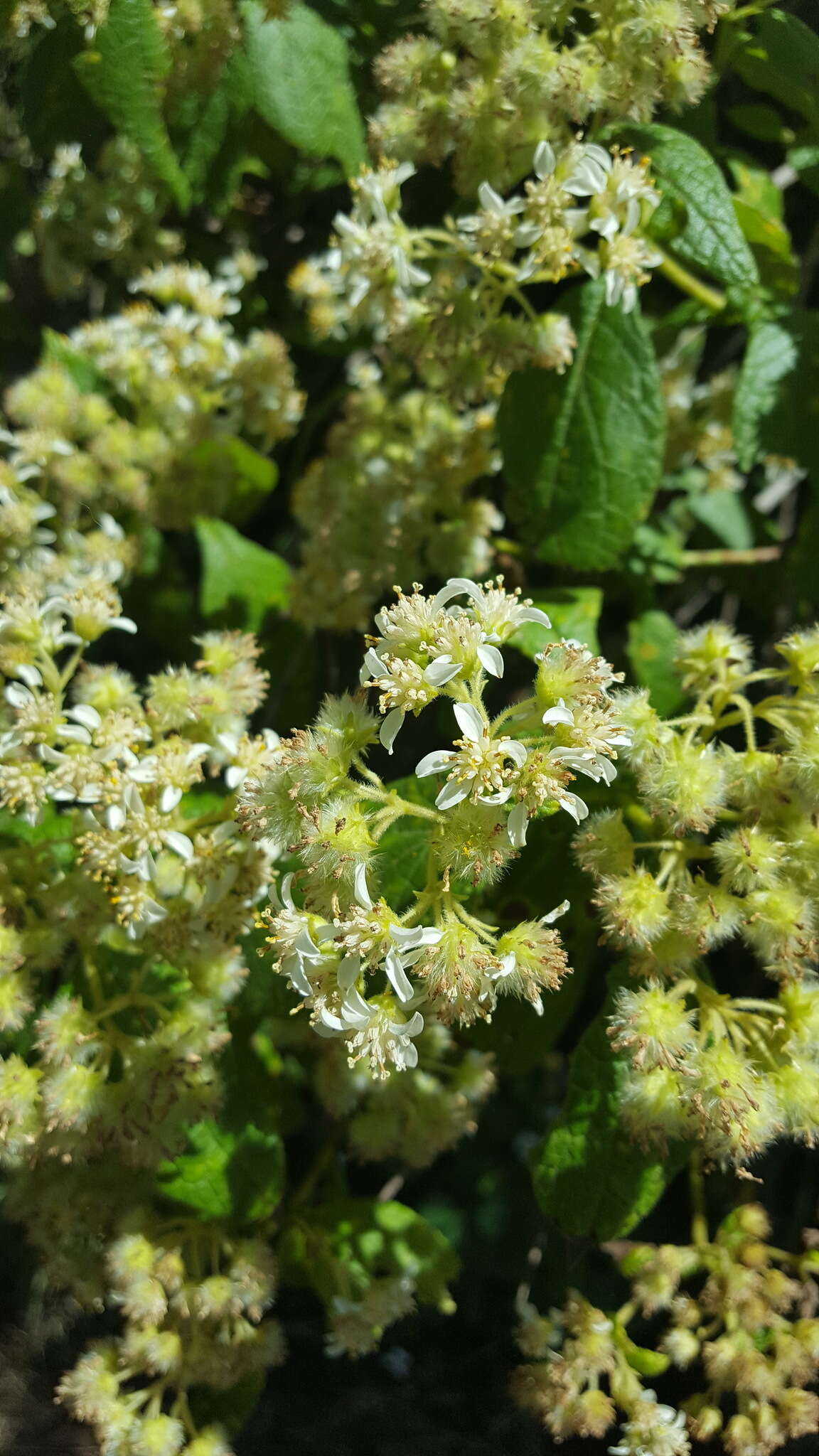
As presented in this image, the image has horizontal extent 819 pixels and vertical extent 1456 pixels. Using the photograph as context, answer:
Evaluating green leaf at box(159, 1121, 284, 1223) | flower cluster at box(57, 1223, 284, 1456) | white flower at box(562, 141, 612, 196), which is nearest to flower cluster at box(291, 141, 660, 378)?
white flower at box(562, 141, 612, 196)

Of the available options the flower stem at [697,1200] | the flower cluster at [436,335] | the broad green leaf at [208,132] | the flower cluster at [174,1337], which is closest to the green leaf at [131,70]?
the broad green leaf at [208,132]

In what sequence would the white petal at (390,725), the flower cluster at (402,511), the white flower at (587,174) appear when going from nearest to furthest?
the white petal at (390,725) → the white flower at (587,174) → the flower cluster at (402,511)

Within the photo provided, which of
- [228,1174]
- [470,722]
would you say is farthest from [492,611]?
[228,1174]

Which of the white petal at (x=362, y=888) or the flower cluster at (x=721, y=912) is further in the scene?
the flower cluster at (x=721, y=912)

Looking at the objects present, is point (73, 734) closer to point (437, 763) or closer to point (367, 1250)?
point (437, 763)

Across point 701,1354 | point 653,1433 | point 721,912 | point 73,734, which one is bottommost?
point 701,1354

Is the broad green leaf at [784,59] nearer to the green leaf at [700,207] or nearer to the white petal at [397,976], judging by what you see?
the green leaf at [700,207]
